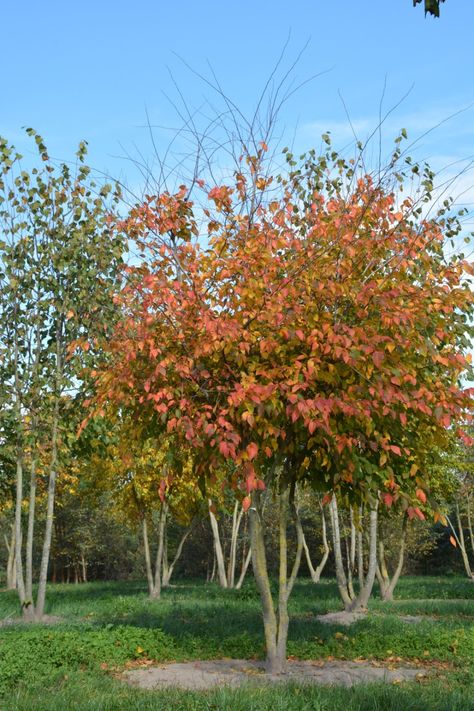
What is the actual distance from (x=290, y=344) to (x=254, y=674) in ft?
12.9

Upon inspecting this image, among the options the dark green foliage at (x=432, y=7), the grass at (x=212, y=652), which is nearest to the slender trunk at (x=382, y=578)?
the grass at (x=212, y=652)

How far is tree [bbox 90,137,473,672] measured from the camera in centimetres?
761

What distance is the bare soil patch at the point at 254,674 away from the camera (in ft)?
25.7

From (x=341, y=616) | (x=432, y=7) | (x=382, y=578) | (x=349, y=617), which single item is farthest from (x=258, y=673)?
(x=382, y=578)

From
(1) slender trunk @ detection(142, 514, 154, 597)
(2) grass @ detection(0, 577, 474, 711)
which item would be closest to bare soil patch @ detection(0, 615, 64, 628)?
(2) grass @ detection(0, 577, 474, 711)

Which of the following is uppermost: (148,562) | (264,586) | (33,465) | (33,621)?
(33,465)

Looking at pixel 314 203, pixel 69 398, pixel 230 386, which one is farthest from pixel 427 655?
pixel 69 398

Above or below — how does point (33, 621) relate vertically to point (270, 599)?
below

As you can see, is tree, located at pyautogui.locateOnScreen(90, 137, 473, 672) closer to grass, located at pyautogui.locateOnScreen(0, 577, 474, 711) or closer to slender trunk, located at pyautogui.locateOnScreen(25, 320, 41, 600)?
grass, located at pyautogui.locateOnScreen(0, 577, 474, 711)

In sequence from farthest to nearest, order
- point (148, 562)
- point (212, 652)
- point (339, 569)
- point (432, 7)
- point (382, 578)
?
point (148, 562), point (382, 578), point (339, 569), point (212, 652), point (432, 7)

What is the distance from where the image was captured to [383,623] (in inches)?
482

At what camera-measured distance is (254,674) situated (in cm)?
848

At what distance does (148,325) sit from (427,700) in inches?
181

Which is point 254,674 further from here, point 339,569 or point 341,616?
point 339,569
